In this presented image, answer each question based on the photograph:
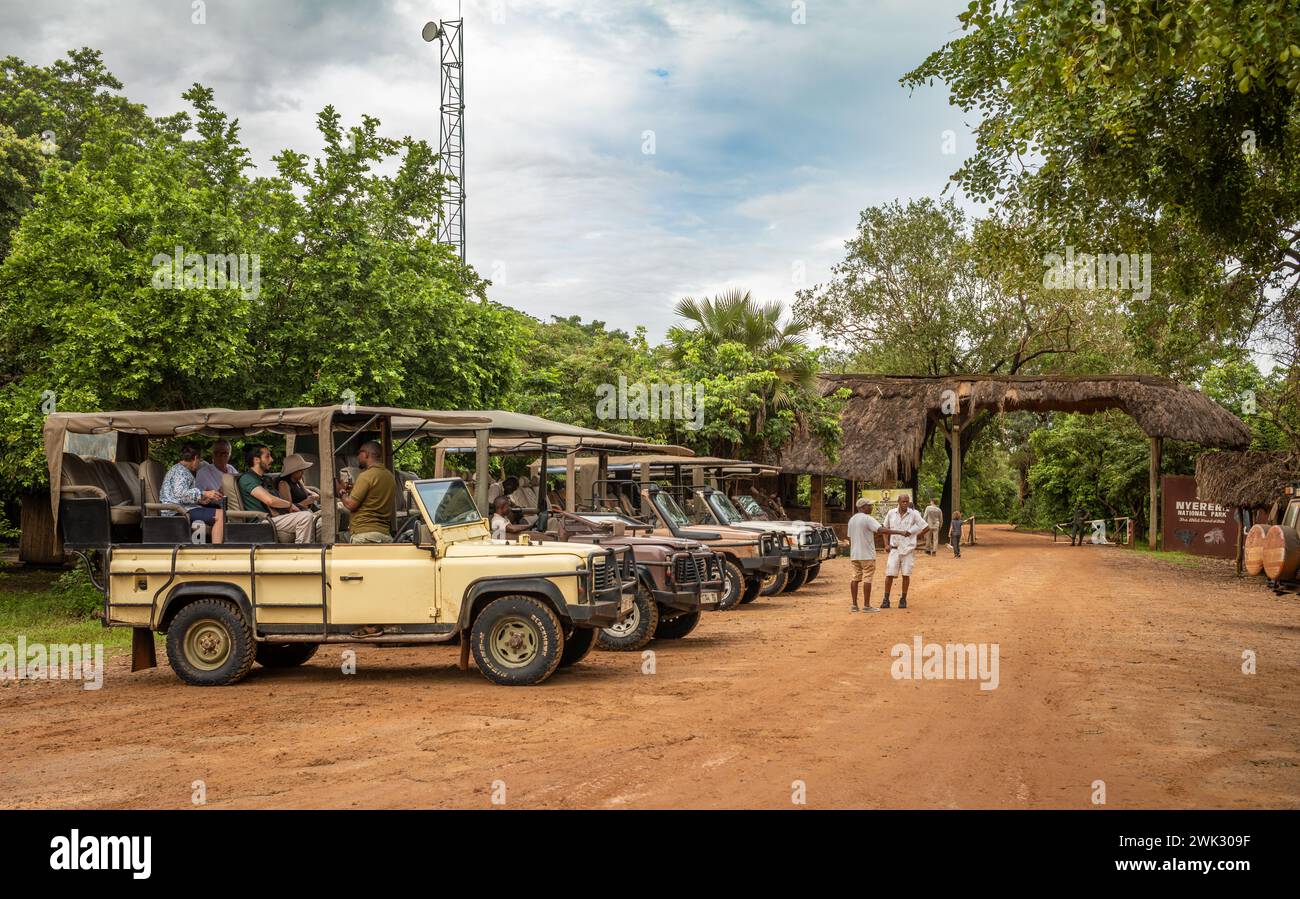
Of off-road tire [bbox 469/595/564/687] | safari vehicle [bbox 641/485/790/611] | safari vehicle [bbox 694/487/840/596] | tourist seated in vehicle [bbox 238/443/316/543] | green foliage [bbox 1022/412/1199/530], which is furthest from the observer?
green foliage [bbox 1022/412/1199/530]

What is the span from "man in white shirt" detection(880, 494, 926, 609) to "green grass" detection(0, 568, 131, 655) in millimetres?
10803

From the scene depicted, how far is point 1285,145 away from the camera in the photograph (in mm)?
14508

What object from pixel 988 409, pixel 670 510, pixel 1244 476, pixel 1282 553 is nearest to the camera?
pixel 1282 553

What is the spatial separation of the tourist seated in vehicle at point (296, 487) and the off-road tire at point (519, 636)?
8.74ft

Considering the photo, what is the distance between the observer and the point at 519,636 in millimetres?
10219

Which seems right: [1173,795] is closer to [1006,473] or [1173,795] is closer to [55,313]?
[55,313]

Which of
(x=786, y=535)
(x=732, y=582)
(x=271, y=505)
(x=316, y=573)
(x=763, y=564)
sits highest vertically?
(x=271, y=505)

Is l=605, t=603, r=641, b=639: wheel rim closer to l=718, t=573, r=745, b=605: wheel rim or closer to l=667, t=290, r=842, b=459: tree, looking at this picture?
l=718, t=573, r=745, b=605: wheel rim

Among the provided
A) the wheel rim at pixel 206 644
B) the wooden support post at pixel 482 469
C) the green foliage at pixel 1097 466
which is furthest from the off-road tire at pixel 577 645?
the green foliage at pixel 1097 466

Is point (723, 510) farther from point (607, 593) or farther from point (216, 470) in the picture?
point (216, 470)

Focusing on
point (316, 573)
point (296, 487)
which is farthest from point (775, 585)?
point (316, 573)

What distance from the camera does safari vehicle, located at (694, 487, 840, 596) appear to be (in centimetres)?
2020

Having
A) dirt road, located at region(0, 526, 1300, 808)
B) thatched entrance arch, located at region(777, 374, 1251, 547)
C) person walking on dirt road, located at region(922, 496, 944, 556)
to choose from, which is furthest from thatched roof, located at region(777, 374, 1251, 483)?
dirt road, located at region(0, 526, 1300, 808)

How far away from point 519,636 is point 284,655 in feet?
10.9
